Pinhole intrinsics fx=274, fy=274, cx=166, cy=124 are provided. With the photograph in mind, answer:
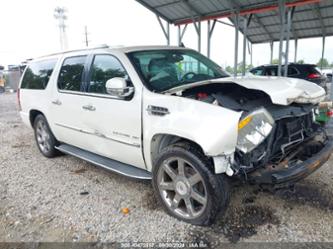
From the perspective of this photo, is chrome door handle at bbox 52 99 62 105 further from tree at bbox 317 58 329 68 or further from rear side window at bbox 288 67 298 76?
tree at bbox 317 58 329 68

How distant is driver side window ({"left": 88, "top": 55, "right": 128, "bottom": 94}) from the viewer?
352 cm

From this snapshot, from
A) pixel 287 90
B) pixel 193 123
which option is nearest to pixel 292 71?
pixel 287 90

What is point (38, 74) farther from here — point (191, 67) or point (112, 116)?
point (191, 67)

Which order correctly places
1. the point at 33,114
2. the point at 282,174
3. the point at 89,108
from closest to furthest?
the point at 282,174 → the point at 89,108 → the point at 33,114

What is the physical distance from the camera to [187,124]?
2629mm

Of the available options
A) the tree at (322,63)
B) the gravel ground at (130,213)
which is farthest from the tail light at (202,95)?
the tree at (322,63)

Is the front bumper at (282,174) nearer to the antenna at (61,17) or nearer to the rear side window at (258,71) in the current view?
the rear side window at (258,71)

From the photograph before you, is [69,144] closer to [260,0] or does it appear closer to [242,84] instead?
[242,84]

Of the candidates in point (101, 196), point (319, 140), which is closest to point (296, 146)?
point (319, 140)

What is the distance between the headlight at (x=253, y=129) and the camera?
97.8 inches

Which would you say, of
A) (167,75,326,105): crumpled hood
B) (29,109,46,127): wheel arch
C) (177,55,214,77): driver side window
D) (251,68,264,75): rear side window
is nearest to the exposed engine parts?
(167,75,326,105): crumpled hood

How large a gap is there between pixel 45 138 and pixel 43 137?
0.33ft

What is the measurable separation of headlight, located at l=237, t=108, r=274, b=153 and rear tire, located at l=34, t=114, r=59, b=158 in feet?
12.5

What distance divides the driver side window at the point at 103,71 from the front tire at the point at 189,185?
1.23 metres
